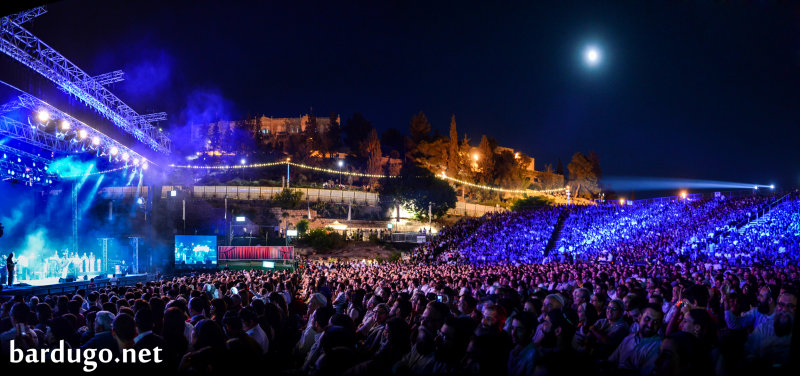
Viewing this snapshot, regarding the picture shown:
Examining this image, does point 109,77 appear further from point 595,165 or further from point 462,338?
point 595,165

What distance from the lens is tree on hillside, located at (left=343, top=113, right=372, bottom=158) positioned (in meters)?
81.9

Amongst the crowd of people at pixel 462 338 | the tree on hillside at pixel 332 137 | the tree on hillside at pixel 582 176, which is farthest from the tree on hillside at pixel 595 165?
the crowd of people at pixel 462 338

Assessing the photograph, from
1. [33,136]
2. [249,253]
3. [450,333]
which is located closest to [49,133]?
[33,136]

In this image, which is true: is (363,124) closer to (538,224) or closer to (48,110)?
(538,224)

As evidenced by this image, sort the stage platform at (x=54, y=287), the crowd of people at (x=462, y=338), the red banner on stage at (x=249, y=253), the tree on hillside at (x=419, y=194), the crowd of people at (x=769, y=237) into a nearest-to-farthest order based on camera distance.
Answer: the crowd of people at (x=462, y=338), the stage platform at (x=54, y=287), the crowd of people at (x=769, y=237), the red banner on stage at (x=249, y=253), the tree on hillside at (x=419, y=194)

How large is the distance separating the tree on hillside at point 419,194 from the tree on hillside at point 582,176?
143 feet

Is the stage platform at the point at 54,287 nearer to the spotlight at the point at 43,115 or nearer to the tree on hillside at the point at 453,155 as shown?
the spotlight at the point at 43,115

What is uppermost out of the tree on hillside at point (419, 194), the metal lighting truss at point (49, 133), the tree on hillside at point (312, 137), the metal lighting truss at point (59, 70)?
the tree on hillside at point (312, 137)

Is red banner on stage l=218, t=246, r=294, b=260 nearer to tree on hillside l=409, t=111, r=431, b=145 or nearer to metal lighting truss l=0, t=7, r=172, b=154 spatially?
metal lighting truss l=0, t=7, r=172, b=154

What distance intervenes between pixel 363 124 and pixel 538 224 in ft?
164

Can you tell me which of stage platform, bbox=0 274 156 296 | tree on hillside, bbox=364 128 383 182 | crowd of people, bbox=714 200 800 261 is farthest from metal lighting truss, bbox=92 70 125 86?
tree on hillside, bbox=364 128 383 182

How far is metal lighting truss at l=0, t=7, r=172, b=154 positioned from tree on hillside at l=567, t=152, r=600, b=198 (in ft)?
263

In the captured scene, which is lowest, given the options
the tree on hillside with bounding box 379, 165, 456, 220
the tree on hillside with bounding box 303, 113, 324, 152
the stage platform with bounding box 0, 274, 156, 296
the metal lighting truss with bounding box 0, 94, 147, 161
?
the stage platform with bounding box 0, 274, 156, 296

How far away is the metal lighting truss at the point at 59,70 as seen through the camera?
14273mm
